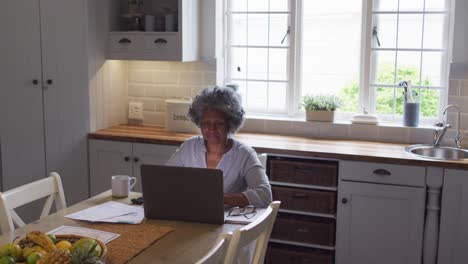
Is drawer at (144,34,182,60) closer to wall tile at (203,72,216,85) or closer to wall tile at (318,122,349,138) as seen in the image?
wall tile at (203,72,216,85)

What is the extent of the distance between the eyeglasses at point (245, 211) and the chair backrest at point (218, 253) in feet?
2.02

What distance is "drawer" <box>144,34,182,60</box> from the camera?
381cm

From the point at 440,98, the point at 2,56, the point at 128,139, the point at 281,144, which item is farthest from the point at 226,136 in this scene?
the point at 2,56

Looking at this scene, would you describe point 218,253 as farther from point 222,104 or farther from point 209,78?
point 209,78

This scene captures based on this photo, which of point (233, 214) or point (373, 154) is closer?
point (233, 214)

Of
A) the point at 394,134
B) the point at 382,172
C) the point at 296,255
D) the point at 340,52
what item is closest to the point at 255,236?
the point at 382,172

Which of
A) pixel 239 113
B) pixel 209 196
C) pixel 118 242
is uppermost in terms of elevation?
pixel 239 113

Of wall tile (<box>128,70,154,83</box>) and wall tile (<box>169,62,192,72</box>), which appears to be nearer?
wall tile (<box>169,62,192,72</box>)

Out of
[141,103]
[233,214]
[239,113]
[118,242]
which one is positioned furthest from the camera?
[141,103]

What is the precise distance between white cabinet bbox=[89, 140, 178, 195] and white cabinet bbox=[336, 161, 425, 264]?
3.76 feet

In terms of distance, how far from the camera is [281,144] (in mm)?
3523

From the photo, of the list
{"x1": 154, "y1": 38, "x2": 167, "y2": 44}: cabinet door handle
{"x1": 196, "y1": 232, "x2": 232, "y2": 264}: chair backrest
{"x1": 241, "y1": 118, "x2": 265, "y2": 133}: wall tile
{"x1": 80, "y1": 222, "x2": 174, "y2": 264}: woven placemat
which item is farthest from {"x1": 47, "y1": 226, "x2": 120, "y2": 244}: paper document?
{"x1": 241, "y1": 118, "x2": 265, "y2": 133}: wall tile

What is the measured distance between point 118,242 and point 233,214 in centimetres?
51

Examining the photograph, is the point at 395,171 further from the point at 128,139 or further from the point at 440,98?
the point at 128,139
